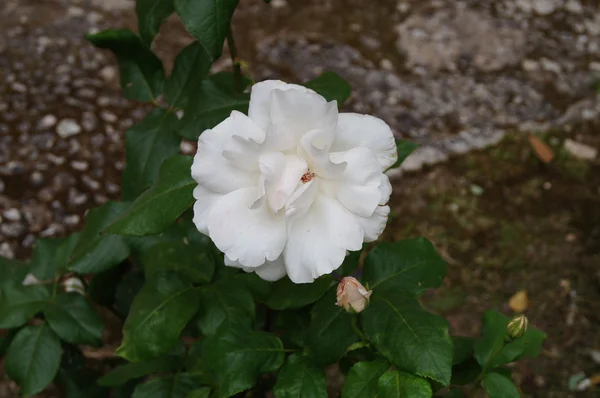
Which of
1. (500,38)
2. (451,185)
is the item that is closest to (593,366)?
(451,185)

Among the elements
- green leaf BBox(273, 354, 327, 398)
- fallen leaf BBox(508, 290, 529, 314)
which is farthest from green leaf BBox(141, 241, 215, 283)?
fallen leaf BBox(508, 290, 529, 314)

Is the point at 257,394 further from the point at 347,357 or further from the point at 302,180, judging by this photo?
the point at 302,180

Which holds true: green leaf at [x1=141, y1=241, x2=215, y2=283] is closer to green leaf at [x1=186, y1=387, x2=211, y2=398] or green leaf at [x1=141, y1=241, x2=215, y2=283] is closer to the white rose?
green leaf at [x1=186, y1=387, x2=211, y2=398]

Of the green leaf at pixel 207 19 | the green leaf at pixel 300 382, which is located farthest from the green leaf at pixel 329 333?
the green leaf at pixel 207 19

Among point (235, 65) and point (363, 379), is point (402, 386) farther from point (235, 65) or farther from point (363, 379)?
point (235, 65)

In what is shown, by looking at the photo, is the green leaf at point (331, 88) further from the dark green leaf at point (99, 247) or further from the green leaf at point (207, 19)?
the dark green leaf at point (99, 247)

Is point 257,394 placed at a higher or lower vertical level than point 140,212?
lower
